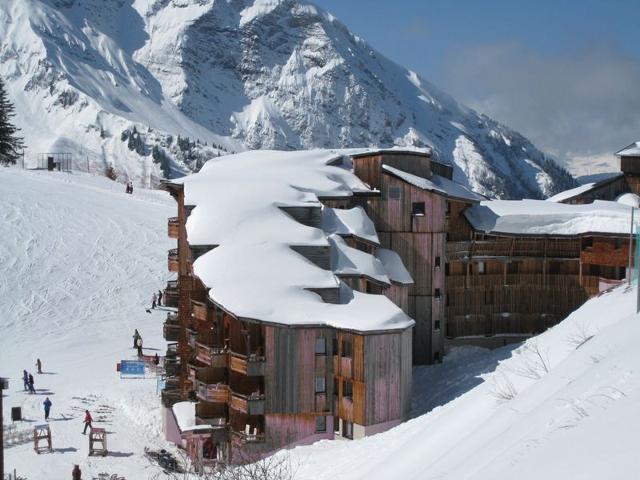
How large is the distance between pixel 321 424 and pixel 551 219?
60.7 feet

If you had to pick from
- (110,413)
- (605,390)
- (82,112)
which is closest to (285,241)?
(110,413)

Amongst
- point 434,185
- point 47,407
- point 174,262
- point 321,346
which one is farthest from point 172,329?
point 434,185

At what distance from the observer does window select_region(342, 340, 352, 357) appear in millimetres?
30062

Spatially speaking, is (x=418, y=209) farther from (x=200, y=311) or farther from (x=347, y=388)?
(x=347, y=388)

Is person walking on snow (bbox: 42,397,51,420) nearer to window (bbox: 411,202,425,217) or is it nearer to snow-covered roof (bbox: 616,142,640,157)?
window (bbox: 411,202,425,217)

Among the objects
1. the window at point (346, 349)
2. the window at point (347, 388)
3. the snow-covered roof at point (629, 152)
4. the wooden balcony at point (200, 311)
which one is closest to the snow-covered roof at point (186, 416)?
the wooden balcony at point (200, 311)

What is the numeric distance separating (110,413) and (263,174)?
43.5 feet

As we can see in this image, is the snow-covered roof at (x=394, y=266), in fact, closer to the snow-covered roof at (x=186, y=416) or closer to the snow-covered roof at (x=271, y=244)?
the snow-covered roof at (x=271, y=244)

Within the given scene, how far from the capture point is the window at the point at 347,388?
1193 inches

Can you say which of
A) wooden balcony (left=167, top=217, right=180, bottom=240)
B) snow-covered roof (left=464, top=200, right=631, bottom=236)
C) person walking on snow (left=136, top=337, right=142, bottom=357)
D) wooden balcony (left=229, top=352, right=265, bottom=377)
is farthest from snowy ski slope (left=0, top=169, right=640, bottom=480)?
wooden balcony (left=167, top=217, right=180, bottom=240)

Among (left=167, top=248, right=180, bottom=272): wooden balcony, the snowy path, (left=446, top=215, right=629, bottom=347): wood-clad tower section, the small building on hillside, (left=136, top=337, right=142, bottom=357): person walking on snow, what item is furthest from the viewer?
(left=136, top=337, right=142, bottom=357): person walking on snow

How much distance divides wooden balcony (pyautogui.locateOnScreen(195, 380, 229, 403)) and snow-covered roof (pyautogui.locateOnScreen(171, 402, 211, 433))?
1.05 metres

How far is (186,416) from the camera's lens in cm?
3362

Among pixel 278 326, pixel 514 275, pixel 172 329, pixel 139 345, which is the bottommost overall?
pixel 139 345
